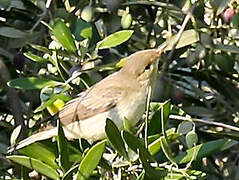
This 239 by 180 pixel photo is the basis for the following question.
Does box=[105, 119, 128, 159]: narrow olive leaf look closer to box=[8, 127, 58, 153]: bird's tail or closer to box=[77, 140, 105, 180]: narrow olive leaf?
box=[77, 140, 105, 180]: narrow olive leaf

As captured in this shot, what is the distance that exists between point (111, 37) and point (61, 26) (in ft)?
0.40

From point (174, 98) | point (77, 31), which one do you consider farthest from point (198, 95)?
point (77, 31)

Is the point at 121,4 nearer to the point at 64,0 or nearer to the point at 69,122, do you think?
the point at 64,0

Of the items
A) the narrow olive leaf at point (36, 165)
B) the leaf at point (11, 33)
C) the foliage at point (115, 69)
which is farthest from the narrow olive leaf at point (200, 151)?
the leaf at point (11, 33)

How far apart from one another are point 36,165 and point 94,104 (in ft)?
1.60

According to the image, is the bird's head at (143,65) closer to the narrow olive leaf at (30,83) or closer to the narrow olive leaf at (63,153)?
the narrow olive leaf at (30,83)

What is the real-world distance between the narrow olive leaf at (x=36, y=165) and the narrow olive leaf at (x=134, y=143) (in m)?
0.17

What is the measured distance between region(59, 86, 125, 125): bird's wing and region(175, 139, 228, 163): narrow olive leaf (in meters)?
0.37

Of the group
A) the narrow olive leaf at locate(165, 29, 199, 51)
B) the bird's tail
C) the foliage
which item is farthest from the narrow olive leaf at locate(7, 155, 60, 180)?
the narrow olive leaf at locate(165, 29, 199, 51)

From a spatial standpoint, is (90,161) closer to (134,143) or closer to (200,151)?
(134,143)

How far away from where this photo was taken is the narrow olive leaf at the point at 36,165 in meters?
1.53

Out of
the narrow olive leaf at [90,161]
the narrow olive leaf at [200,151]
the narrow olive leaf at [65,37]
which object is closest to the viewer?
the narrow olive leaf at [90,161]

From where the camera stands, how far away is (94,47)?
6.23ft

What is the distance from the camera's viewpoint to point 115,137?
1.51m
